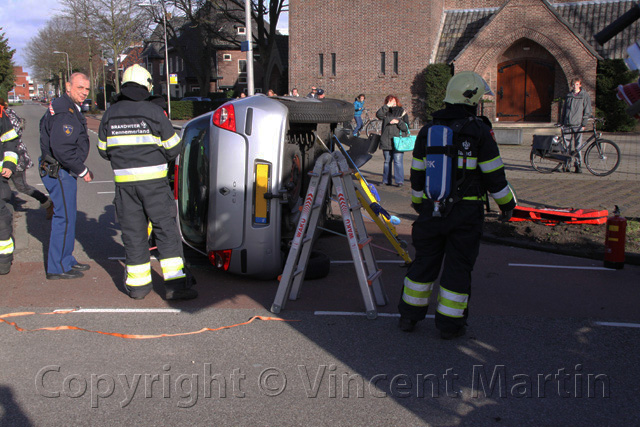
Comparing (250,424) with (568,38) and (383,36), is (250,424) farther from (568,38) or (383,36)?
(383,36)

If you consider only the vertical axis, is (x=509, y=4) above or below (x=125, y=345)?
above

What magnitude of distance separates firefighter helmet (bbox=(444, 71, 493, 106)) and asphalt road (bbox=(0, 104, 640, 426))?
1841 millimetres

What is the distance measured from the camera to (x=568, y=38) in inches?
1080

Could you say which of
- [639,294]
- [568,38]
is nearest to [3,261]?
[639,294]

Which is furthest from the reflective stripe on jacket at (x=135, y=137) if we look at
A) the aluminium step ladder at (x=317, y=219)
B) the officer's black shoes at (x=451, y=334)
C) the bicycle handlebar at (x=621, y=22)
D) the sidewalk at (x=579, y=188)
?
the sidewalk at (x=579, y=188)

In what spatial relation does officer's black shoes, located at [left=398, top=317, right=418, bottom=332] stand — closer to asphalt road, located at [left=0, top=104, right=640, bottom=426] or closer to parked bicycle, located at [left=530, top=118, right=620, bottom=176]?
asphalt road, located at [left=0, top=104, right=640, bottom=426]

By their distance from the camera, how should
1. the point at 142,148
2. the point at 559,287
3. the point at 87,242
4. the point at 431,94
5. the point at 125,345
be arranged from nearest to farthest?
the point at 125,345 → the point at 142,148 → the point at 559,287 → the point at 87,242 → the point at 431,94

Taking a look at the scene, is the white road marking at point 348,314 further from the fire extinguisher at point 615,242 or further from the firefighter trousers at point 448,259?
the fire extinguisher at point 615,242

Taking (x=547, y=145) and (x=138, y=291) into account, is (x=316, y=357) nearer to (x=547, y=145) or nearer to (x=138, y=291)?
(x=138, y=291)

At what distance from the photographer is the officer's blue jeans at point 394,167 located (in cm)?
1237

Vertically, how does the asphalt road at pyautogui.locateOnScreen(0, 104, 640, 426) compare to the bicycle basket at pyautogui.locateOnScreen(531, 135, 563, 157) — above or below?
below

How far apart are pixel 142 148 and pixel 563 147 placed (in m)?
10.7

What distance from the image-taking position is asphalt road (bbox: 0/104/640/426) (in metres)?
3.64

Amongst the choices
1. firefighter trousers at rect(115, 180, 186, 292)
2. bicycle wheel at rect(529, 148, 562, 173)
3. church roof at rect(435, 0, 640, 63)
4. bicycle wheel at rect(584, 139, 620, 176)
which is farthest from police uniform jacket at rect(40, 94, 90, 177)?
church roof at rect(435, 0, 640, 63)
